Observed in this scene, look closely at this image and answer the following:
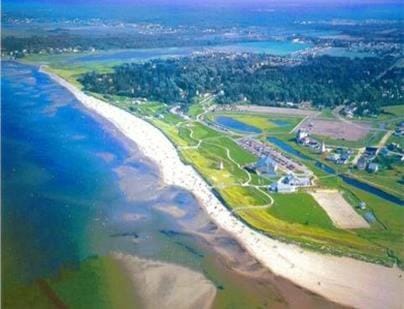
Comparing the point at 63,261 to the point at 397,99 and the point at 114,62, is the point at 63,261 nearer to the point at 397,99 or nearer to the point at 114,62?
the point at 397,99

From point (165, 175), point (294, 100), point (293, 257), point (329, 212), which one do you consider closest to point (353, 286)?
point (293, 257)

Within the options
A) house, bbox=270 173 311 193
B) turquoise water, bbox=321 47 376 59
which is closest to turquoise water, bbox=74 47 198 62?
turquoise water, bbox=321 47 376 59

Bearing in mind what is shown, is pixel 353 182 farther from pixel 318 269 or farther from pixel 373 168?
pixel 318 269

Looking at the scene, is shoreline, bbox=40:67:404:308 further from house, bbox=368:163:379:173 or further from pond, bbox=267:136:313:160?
house, bbox=368:163:379:173

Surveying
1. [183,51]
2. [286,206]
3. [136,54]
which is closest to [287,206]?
[286,206]

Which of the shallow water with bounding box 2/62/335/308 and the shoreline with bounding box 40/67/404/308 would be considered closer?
the shoreline with bounding box 40/67/404/308

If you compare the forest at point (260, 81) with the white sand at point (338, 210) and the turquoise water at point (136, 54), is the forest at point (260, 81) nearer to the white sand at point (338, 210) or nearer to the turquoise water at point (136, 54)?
the turquoise water at point (136, 54)

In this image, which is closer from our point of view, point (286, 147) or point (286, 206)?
point (286, 206)
